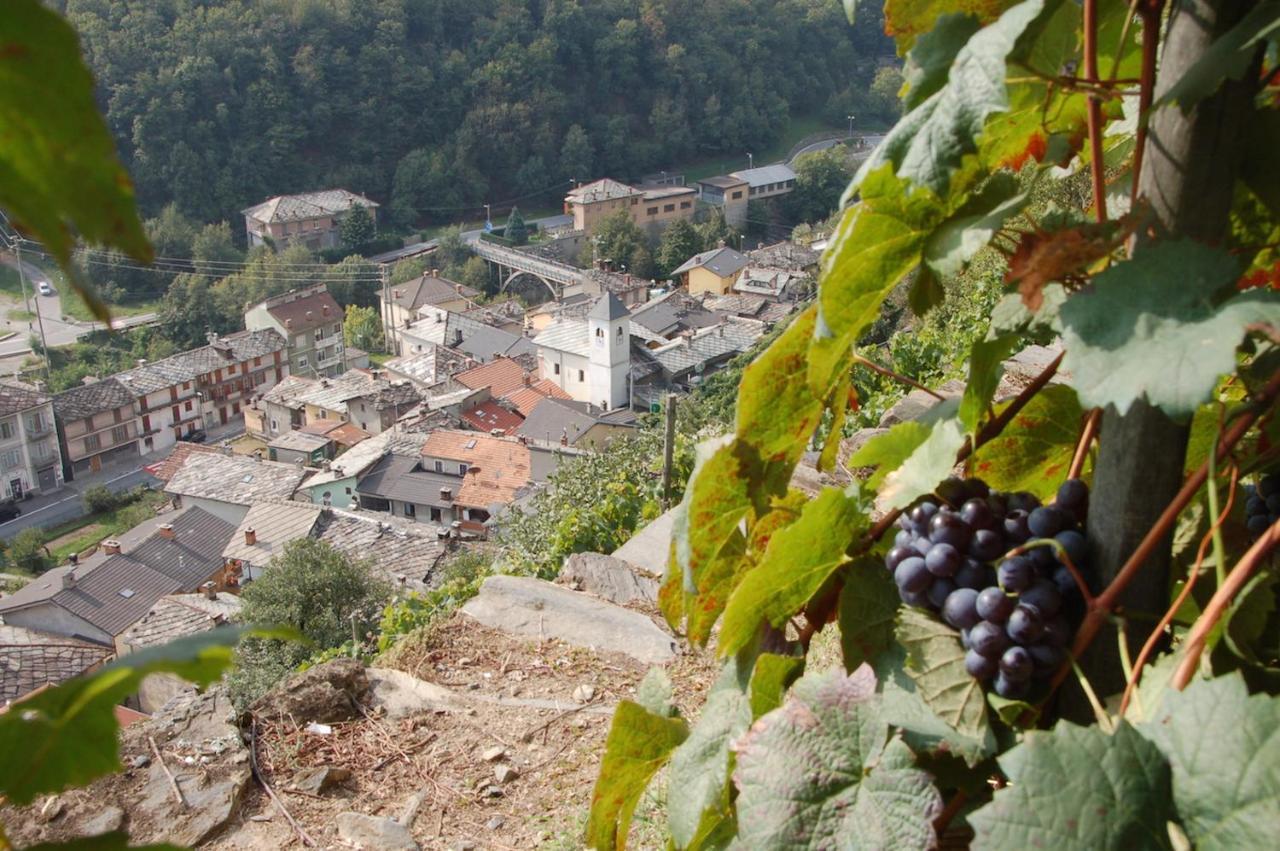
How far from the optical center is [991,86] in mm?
533

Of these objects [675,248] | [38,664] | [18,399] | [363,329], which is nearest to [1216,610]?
[38,664]

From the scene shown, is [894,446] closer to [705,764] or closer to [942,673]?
[942,673]

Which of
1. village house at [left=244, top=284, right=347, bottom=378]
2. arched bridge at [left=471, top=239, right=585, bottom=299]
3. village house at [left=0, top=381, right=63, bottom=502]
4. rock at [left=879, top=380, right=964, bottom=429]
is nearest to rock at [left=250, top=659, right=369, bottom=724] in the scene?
rock at [left=879, top=380, right=964, bottom=429]

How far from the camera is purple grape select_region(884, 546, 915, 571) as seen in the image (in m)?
0.72

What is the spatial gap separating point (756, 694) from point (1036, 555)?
0.71 feet

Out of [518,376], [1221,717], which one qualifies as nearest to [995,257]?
[1221,717]

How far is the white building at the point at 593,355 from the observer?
20.9m

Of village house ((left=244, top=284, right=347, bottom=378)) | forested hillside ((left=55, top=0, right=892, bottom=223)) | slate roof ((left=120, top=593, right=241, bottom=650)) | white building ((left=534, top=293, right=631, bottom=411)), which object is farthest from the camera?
forested hillside ((left=55, top=0, right=892, bottom=223))

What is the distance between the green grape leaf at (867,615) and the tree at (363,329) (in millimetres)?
28809

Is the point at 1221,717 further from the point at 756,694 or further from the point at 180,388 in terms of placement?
the point at 180,388

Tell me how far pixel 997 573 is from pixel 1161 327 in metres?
0.21

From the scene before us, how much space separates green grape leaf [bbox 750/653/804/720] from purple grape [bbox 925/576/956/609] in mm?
121

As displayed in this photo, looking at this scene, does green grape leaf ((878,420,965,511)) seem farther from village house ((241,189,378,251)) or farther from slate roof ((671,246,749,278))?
village house ((241,189,378,251))

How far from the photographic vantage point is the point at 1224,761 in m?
0.48
